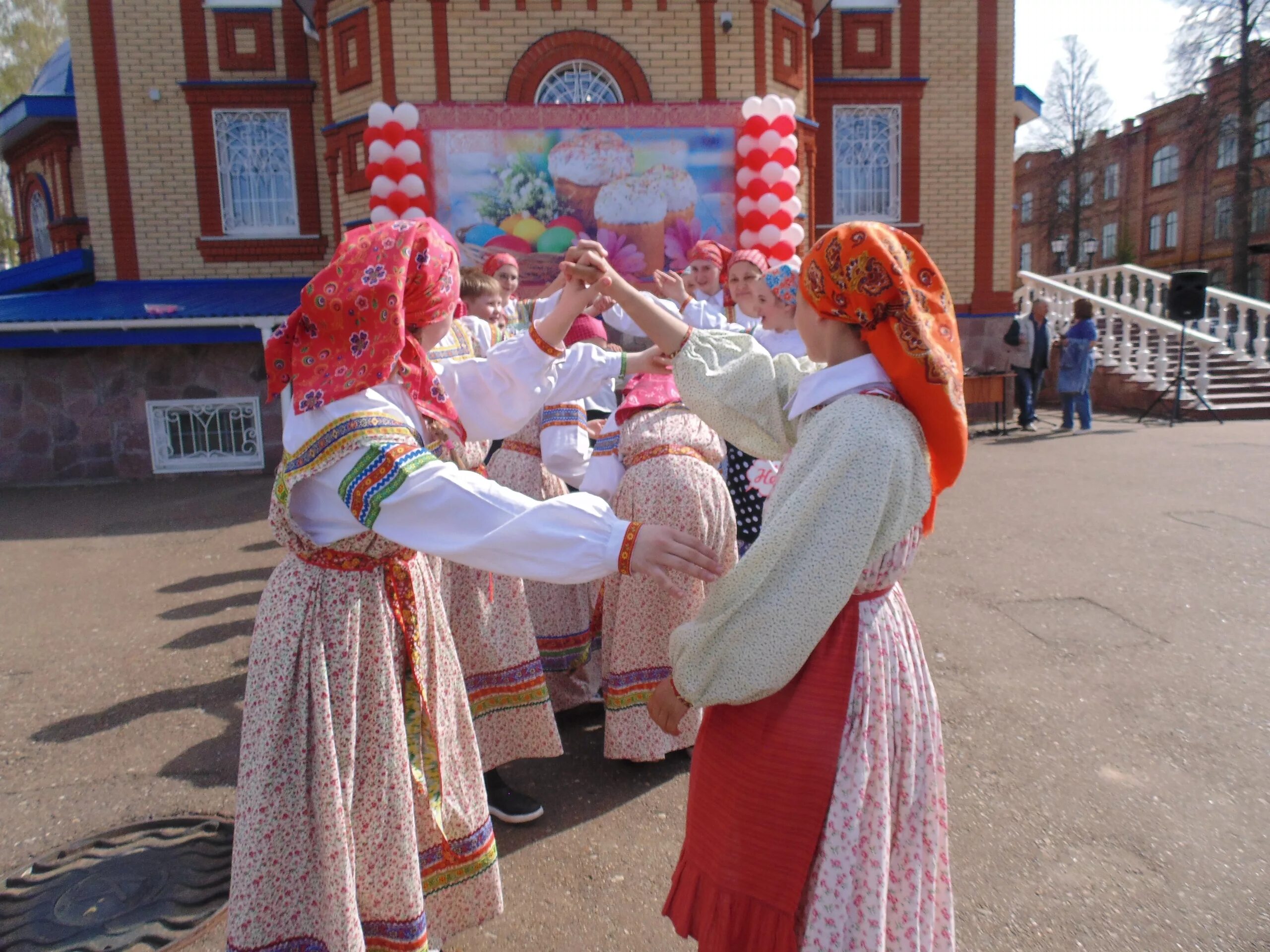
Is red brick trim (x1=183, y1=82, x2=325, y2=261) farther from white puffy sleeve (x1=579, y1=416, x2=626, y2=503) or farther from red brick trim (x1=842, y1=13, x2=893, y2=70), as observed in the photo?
white puffy sleeve (x1=579, y1=416, x2=626, y2=503)

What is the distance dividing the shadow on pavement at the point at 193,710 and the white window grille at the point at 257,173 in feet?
32.5

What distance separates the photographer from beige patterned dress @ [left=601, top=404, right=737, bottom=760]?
11.0ft

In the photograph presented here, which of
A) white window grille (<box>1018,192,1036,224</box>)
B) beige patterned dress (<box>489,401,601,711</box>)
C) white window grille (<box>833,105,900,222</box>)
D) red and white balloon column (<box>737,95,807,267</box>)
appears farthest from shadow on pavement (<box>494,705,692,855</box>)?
white window grille (<box>1018,192,1036,224</box>)

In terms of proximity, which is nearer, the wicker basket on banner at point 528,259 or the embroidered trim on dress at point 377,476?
the embroidered trim on dress at point 377,476

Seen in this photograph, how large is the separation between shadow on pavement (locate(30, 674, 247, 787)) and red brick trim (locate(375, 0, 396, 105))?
798 cm

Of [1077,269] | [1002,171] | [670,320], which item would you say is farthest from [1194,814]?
[1077,269]

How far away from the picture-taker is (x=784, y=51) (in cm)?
1116

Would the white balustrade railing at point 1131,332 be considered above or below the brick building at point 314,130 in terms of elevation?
below

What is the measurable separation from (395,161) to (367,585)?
8.87 metres

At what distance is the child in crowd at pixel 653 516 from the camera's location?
11.0ft

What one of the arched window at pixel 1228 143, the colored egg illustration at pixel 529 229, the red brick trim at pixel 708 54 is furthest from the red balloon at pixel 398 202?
the arched window at pixel 1228 143

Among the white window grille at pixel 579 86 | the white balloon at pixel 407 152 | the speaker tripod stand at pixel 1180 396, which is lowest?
the speaker tripod stand at pixel 1180 396

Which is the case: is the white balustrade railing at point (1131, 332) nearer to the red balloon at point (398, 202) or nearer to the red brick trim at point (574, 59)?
the red brick trim at point (574, 59)

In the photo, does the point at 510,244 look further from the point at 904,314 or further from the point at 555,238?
the point at 904,314
